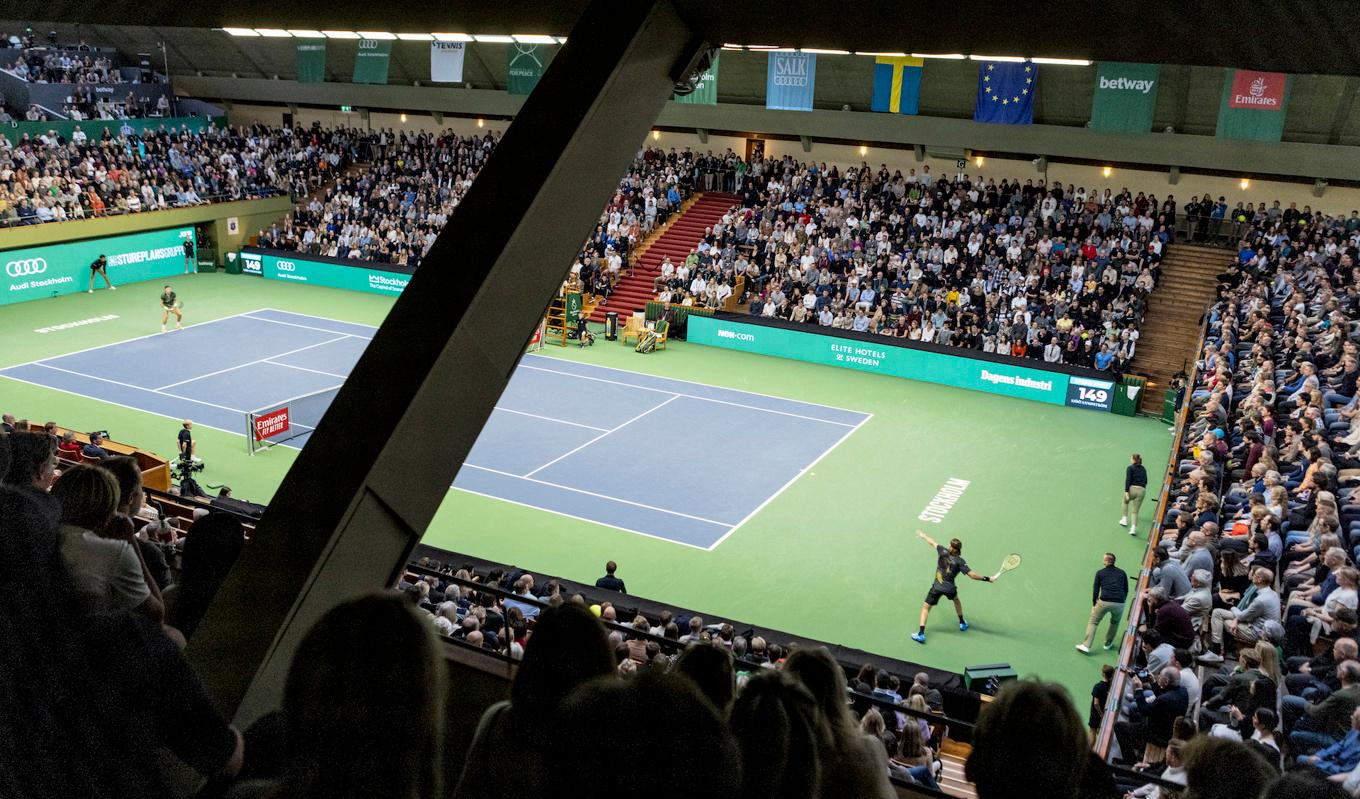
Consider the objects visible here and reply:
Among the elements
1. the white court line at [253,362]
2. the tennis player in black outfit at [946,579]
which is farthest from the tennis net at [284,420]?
the tennis player in black outfit at [946,579]

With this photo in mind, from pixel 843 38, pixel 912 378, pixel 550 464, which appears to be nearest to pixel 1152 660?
pixel 843 38

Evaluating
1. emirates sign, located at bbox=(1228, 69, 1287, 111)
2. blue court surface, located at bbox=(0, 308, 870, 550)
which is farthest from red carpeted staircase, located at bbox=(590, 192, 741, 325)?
emirates sign, located at bbox=(1228, 69, 1287, 111)

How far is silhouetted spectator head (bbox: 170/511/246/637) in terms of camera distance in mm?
4859

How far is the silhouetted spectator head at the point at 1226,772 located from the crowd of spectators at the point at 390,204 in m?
36.3

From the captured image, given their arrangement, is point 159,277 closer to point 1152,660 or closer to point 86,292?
point 86,292

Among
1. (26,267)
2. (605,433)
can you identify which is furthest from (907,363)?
(26,267)

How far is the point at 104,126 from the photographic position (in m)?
43.1

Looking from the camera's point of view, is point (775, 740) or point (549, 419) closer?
point (775, 740)

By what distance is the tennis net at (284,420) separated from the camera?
21891 millimetres

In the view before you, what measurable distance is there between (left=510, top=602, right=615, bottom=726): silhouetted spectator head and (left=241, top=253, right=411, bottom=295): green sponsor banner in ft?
115

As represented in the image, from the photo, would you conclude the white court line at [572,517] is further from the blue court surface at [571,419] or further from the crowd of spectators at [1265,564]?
the crowd of spectators at [1265,564]

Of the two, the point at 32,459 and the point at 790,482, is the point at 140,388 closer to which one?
the point at 790,482

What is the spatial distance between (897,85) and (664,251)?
10.0 meters

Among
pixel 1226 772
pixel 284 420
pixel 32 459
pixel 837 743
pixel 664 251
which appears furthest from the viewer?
pixel 664 251
